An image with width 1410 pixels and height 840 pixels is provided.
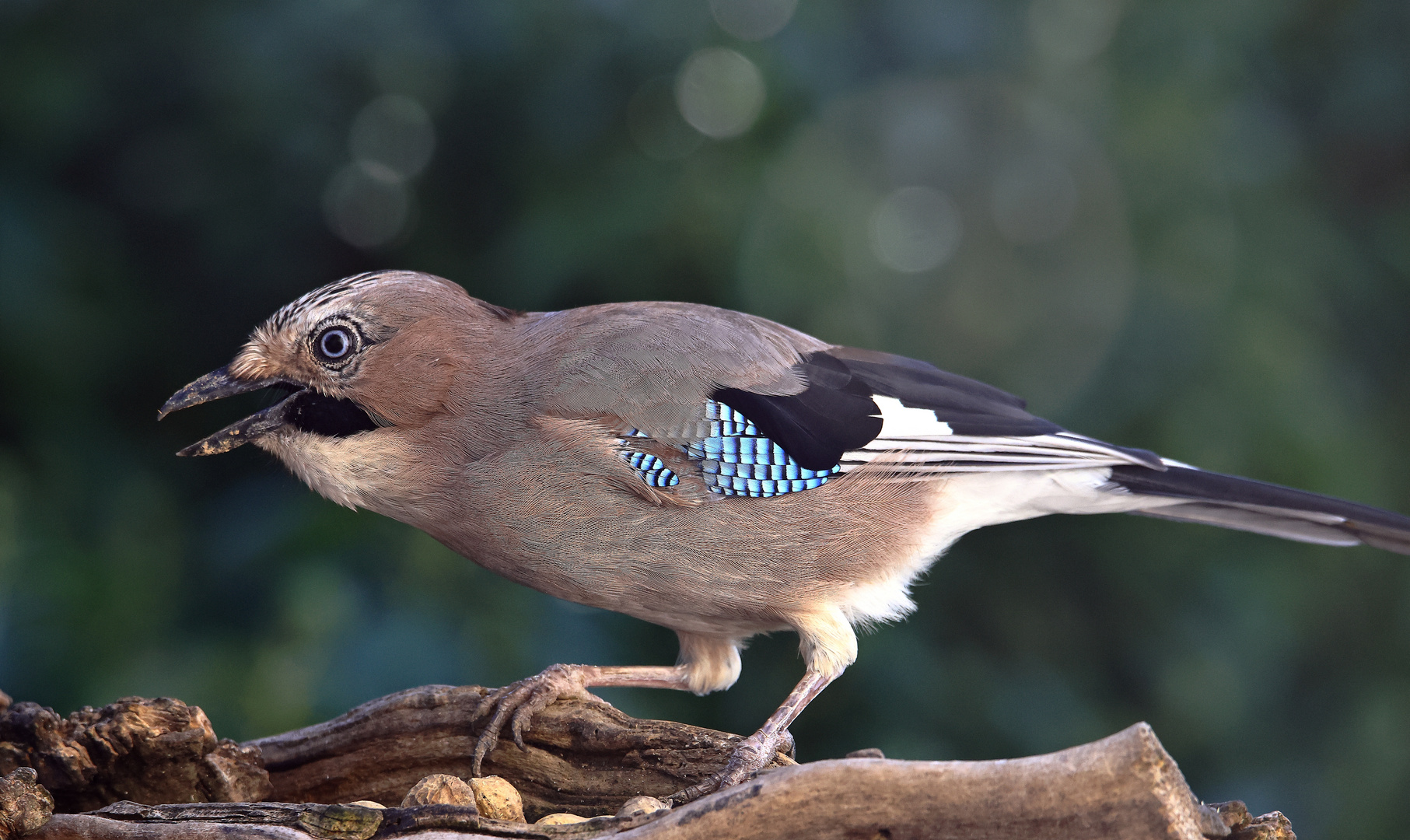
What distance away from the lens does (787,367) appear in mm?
2482

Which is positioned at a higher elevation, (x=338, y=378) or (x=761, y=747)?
(x=338, y=378)

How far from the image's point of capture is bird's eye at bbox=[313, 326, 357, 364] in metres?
2.31

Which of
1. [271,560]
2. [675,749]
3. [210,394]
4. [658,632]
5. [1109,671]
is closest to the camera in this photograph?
[675,749]

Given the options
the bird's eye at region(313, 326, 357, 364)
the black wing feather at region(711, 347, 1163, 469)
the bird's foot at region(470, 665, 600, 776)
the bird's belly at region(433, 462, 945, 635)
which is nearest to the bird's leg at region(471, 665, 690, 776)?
the bird's foot at region(470, 665, 600, 776)

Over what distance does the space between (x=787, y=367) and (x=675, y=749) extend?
0.80 meters

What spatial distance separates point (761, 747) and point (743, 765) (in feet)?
0.24

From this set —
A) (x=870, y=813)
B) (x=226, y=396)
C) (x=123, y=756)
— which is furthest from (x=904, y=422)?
(x=123, y=756)

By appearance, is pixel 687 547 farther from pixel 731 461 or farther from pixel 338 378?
pixel 338 378

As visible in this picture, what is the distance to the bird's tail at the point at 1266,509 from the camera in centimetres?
242

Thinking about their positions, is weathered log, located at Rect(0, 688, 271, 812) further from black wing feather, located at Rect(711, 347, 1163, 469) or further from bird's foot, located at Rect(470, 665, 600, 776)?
black wing feather, located at Rect(711, 347, 1163, 469)

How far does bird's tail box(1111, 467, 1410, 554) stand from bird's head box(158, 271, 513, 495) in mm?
1462

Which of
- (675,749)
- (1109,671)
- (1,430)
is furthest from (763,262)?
(1,430)

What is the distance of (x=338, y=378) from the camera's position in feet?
7.59

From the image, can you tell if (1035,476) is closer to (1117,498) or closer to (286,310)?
(1117,498)
